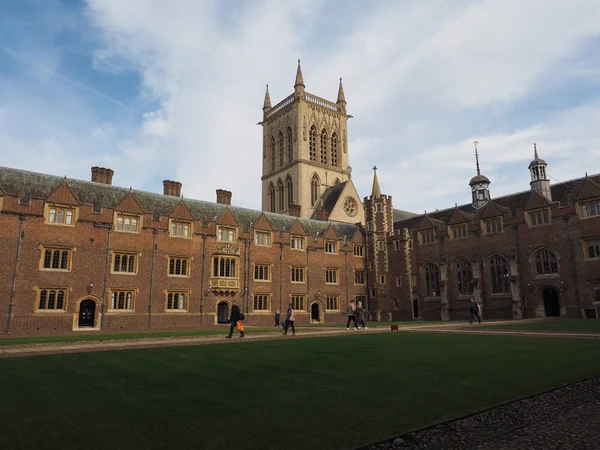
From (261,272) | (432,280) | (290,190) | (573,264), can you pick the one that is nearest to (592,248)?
(573,264)

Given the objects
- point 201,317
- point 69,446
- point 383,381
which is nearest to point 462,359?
point 383,381

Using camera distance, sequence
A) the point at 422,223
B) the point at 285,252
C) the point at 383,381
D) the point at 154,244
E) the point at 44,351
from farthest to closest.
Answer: the point at 422,223 → the point at 285,252 → the point at 154,244 → the point at 44,351 → the point at 383,381

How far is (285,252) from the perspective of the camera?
138ft

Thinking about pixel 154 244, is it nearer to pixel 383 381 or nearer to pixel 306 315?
pixel 306 315

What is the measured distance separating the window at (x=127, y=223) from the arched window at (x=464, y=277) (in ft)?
100

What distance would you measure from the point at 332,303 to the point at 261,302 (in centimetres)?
901

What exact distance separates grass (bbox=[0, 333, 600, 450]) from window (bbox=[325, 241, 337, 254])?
32614 mm

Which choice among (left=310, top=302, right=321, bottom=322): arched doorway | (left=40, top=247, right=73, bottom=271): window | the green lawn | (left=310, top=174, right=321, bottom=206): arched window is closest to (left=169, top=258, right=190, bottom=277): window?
(left=40, top=247, right=73, bottom=271): window

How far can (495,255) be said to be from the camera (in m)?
39.9

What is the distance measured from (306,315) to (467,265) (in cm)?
1676

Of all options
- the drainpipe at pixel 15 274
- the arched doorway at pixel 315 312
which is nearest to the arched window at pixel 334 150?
the arched doorway at pixel 315 312

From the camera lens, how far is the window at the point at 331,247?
1812 inches

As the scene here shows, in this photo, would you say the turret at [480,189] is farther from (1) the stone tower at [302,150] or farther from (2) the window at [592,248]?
(1) the stone tower at [302,150]

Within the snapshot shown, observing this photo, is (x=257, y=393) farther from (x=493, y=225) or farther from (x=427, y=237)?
(x=427, y=237)
